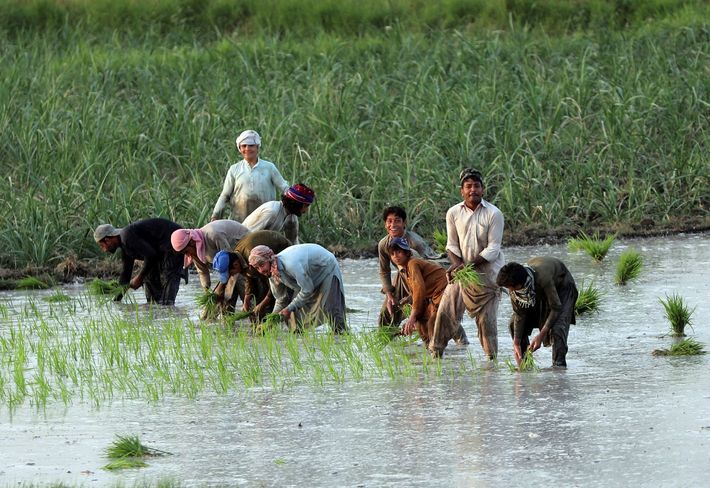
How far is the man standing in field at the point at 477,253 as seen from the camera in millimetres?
8664

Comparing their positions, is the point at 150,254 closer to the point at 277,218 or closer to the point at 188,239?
the point at 188,239

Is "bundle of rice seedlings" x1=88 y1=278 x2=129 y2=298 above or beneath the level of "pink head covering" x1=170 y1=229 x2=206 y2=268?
beneath

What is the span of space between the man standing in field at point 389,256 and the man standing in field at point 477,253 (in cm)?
47

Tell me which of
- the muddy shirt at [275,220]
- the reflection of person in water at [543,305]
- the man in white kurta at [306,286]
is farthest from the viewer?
the muddy shirt at [275,220]

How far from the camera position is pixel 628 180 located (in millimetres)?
14836

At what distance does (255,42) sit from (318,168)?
5.53 metres

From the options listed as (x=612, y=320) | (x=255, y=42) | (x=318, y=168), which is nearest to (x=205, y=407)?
(x=612, y=320)

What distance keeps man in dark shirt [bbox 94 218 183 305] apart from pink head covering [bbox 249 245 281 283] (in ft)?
6.62

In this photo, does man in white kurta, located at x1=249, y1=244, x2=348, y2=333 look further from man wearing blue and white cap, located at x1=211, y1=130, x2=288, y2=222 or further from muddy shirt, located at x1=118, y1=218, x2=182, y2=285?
man wearing blue and white cap, located at x1=211, y1=130, x2=288, y2=222

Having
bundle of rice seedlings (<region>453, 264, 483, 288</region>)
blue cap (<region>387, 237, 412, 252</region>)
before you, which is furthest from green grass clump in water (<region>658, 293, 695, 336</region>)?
blue cap (<region>387, 237, 412, 252</region>)

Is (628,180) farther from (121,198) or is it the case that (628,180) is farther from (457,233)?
(457,233)

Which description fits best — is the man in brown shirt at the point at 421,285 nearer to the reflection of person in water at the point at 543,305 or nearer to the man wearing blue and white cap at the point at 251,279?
the reflection of person in water at the point at 543,305

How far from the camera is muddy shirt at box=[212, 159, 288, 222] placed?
1155cm

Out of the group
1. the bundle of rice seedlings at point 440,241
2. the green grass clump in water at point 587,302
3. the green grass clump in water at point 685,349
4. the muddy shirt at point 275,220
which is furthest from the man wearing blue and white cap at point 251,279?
the green grass clump in water at point 685,349
